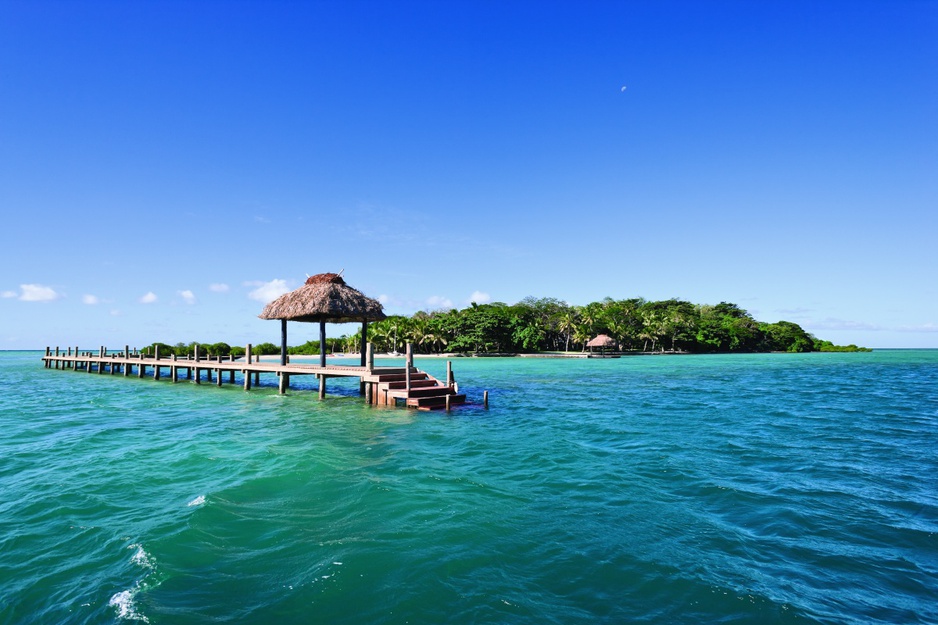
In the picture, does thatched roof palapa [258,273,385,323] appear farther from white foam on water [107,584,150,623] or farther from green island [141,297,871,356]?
green island [141,297,871,356]

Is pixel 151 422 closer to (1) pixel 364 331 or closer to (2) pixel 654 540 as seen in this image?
(1) pixel 364 331

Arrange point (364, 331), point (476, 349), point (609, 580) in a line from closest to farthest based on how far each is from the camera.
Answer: point (609, 580) < point (364, 331) < point (476, 349)

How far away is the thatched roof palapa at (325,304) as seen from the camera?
2058 cm

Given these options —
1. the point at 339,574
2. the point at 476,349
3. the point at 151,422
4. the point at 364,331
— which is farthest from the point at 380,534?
the point at 476,349

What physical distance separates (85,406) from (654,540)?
21.6 m

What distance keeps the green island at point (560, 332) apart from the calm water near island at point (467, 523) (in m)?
46.1

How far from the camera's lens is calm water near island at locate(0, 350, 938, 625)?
4.53 m

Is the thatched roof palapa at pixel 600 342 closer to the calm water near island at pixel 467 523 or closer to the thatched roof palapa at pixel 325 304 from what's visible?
the thatched roof palapa at pixel 325 304

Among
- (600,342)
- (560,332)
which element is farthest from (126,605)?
(560,332)

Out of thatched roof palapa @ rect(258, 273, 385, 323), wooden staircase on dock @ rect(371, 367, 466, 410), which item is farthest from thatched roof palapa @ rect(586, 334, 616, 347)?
wooden staircase on dock @ rect(371, 367, 466, 410)

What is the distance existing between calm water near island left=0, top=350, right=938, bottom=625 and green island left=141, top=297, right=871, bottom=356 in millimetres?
46089

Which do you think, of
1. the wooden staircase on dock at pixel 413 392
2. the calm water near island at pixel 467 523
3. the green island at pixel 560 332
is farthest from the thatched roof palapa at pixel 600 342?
the calm water near island at pixel 467 523

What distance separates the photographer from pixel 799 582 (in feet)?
16.2

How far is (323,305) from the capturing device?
2044 centimetres
